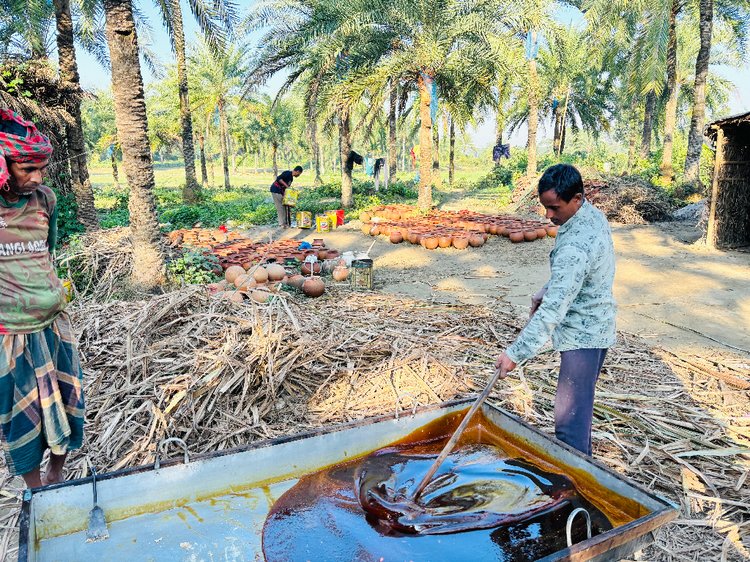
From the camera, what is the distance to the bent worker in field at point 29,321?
7.34ft

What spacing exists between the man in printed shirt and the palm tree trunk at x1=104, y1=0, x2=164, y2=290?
509cm

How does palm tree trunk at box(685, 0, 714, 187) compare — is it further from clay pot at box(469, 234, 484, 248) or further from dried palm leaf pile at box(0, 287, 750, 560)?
dried palm leaf pile at box(0, 287, 750, 560)

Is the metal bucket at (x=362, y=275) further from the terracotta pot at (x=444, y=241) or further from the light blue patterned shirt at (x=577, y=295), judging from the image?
the light blue patterned shirt at (x=577, y=295)

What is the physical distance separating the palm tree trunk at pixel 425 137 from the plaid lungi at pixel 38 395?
1298 cm

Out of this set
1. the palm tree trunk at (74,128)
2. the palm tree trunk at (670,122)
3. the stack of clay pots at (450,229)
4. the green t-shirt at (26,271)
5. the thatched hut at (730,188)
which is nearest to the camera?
the green t-shirt at (26,271)

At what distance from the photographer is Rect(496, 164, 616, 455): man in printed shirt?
2.40m

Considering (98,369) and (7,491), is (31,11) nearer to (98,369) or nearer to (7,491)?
(98,369)

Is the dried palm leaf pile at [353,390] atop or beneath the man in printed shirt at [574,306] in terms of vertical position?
beneath

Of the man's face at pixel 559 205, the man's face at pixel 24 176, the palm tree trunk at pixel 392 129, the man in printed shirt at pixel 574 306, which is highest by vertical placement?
the palm tree trunk at pixel 392 129

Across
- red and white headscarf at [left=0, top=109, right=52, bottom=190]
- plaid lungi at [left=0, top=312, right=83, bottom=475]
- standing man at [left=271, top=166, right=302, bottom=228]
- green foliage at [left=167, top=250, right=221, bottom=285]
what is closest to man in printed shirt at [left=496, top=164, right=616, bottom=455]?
plaid lungi at [left=0, top=312, right=83, bottom=475]

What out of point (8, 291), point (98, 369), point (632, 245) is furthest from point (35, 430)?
point (632, 245)

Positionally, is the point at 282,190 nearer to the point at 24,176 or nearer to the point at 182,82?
the point at 182,82

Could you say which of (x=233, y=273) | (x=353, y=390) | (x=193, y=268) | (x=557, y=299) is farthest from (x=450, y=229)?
(x=557, y=299)

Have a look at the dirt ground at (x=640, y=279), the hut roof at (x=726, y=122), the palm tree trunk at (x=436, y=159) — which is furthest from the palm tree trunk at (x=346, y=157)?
the hut roof at (x=726, y=122)
